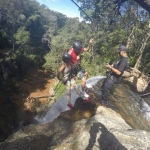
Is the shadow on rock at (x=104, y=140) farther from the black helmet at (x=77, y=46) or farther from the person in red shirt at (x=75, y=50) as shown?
the black helmet at (x=77, y=46)

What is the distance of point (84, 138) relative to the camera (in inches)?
164

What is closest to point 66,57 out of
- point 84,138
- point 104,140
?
point 84,138

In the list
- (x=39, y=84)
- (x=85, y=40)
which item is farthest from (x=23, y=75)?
(x=85, y=40)

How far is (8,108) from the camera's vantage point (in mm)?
11547

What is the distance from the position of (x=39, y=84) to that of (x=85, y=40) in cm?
1315

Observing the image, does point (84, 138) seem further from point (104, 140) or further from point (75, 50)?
point (75, 50)

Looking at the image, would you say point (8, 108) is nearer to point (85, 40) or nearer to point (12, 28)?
point (85, 40)

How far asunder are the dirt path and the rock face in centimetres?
596

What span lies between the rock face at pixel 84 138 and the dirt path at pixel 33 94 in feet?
19.5

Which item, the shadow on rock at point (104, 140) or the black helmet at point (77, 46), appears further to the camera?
the black helmet at point (77, 46)

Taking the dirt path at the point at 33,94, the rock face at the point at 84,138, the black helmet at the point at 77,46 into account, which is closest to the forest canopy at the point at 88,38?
the black helmet at the point at 77,46

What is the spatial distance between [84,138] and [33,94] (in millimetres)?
17949

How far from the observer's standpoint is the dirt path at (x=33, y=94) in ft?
55.0

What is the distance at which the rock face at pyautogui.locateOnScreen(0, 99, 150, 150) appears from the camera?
3.92m
